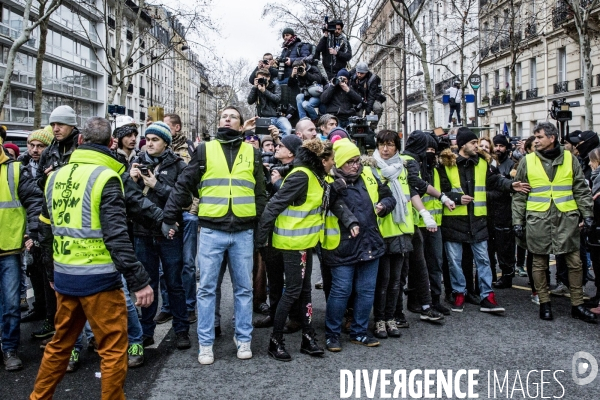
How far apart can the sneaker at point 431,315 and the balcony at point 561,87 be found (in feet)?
93.9

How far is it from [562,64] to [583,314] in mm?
29735

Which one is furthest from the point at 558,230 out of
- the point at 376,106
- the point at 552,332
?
the point at 376,106

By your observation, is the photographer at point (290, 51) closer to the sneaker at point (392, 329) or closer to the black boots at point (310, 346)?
the sneaker at point (392, 329)

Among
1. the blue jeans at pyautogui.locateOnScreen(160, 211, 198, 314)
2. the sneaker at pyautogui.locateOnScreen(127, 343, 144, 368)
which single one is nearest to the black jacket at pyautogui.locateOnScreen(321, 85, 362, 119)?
the blue jeans at pyautogui.locateOnScreen(160, 211, 198, 314)

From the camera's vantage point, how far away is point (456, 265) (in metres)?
7.04

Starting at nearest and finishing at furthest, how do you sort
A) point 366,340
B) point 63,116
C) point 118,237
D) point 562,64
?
point 118,237 < point 63,116 < point 366,340 < point 562,64

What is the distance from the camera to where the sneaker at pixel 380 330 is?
598cm

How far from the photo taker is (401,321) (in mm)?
6391

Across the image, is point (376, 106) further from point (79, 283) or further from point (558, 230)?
point (79, 283)

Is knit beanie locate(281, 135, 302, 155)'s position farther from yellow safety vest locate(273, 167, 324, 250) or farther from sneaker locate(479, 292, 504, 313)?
sneaker locate(479, 292, 504, 313)

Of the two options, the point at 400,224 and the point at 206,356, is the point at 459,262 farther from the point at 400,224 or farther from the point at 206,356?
the point at 206,356

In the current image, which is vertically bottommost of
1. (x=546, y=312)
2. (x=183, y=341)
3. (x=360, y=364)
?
(x=360, y=364)

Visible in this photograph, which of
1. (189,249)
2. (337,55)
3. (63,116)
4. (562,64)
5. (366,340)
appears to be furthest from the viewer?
(562,64)

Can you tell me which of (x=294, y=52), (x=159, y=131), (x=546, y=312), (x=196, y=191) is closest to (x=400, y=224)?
(x=546, y=312)
